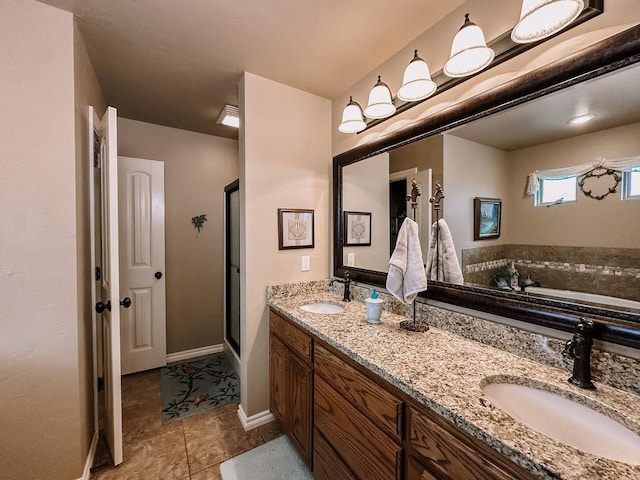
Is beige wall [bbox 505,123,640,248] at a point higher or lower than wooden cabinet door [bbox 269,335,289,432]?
higher

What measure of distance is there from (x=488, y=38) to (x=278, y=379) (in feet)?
7.36

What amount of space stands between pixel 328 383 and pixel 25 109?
201cm

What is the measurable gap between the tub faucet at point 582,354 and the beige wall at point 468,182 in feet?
1.45

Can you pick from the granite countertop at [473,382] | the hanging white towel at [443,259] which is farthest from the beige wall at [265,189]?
the hanging white towel at [443,259]

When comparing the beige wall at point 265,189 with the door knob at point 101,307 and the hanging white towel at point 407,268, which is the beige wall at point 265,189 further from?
the hanging white towel at point 407,268

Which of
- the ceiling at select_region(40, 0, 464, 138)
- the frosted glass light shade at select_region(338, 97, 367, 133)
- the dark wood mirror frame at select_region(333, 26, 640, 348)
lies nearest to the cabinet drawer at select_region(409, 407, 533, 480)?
the dark wood mirror frame at select_region(333, 26, 640, 348)

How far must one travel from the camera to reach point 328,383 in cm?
135

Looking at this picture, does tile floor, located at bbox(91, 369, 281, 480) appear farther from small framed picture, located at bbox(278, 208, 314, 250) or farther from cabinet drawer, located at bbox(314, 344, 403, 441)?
small framed picture, located at bbox(278, 208, 314, 250)

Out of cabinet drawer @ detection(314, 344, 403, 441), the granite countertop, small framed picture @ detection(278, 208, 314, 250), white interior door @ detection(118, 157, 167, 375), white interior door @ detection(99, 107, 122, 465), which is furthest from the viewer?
white interior door @ detection(118, 157, 167, 375)

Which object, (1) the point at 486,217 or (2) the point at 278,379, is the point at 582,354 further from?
(2) the point at 278,379

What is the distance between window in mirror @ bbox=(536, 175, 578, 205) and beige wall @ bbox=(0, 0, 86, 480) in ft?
7.36

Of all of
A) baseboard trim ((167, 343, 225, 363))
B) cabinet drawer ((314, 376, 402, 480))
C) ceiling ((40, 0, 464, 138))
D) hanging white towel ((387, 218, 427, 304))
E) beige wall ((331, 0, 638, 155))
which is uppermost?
ceiling ((40, 0, 464, 138))

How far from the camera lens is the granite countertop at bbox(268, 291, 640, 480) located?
61 centimetres

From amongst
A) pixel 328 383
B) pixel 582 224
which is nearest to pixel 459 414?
pixel 328 383
